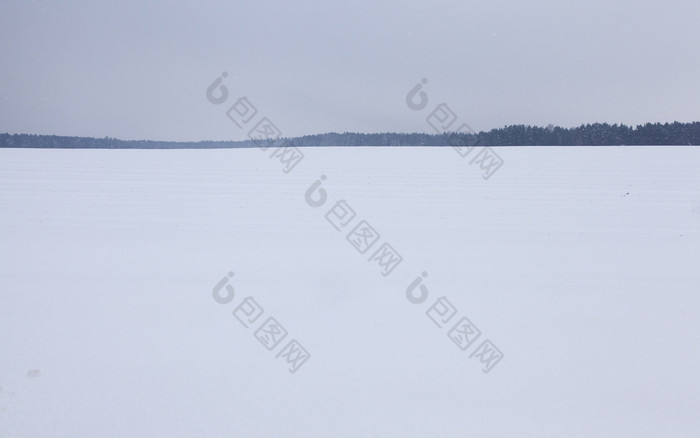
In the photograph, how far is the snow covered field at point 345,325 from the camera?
5.12 ft

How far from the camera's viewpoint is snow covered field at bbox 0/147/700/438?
1.56 metres

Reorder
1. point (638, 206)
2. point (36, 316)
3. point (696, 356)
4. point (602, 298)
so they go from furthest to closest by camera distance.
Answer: point (638, 206) → point (602, 298) → point (36, 316) → point (696, 356)

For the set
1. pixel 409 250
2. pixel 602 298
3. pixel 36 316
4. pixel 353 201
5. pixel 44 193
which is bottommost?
pixel 44 193

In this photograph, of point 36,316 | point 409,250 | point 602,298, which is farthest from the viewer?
point 409,250

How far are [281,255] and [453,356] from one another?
2.11 metres

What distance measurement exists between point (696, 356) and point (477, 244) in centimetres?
232

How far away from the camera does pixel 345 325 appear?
7.48 feet

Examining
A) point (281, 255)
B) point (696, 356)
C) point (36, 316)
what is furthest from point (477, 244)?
point (36, 316)

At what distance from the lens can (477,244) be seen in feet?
13.8

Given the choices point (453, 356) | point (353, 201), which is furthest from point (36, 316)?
point (353, 201)

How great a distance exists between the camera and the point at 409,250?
3.97m

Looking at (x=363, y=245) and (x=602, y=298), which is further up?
(x=602, y=298)

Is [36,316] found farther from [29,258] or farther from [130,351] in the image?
[29,258]

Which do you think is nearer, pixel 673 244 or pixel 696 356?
pixel 696 356
